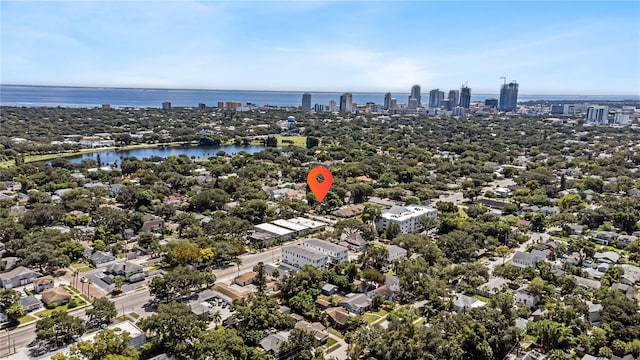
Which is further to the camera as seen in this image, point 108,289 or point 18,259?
point 18,259

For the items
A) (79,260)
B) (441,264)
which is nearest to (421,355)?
(441,264)

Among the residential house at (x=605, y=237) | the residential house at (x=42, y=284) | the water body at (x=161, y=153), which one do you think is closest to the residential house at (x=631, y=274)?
the residential house at (x=605, y=237)

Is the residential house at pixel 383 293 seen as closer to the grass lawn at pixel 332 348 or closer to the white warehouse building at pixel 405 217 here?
the grass lawn at pixel 332 348

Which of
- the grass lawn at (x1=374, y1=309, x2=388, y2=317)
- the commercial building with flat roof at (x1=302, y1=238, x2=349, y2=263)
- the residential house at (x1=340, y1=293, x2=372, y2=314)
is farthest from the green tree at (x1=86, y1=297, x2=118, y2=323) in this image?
the grass lawn at (x1=374, y1=309, x2=388, y2=317)

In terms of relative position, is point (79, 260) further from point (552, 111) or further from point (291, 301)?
point (552, 111)

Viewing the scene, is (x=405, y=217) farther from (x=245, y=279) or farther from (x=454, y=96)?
(x=454, y=96)

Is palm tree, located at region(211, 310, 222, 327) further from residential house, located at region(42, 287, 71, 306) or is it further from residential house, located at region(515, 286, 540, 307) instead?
residential house, located at region(515, 286, 540, 307)

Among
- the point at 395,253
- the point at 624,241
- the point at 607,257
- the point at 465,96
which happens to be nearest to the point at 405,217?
the point at 395,253
